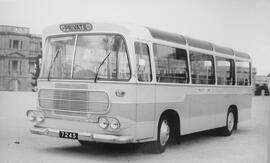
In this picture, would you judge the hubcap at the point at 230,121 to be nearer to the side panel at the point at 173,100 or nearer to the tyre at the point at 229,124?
the tyre at the point at 229,124

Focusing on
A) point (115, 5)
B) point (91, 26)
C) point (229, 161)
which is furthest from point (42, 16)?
point (229, 161)

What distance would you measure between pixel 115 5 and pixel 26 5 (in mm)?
939

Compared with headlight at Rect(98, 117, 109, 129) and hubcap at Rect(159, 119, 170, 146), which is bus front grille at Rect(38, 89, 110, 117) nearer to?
headlight at Rect(98, 117, 109, 129)

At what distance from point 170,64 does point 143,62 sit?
2.51 ft

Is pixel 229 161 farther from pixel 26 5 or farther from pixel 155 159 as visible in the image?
pixel 26 5

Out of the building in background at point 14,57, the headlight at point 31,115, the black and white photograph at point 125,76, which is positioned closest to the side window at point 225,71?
the black and white photograph at point 125,76

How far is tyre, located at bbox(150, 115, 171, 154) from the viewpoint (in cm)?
714

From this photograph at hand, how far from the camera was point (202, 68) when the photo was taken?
28.1ft

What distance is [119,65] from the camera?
6.54m

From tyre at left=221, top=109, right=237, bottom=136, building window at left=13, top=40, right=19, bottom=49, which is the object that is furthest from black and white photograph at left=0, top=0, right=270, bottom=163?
tyre at left=221, top=109, right=237, bottom=136

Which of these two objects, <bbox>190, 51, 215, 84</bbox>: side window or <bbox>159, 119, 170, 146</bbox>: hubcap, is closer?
<bbox>159, 119, 170, 146</bbox>: hubcap

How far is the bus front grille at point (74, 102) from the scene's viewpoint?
21.5ft

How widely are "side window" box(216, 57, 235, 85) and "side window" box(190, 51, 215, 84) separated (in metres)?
0.29

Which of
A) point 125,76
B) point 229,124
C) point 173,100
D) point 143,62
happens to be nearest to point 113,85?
point 125,76
